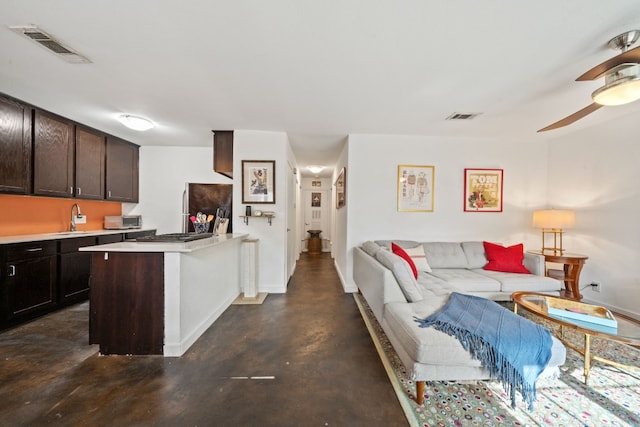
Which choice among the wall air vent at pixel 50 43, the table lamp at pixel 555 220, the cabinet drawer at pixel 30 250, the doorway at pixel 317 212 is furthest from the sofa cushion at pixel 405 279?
the doorway at pixel 317 212

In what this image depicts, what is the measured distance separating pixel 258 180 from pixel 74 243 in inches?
92.7

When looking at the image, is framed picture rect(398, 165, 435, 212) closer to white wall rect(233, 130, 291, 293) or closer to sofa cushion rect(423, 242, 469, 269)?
sofa cushion rect(423, 242, 469, 269)

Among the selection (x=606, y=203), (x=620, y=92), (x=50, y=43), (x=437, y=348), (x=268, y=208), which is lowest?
(x=437, y=348)

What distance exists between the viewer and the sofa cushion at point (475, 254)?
3334 mm

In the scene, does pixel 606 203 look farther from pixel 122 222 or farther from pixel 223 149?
pixel 122 222

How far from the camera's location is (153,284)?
1.98 meters

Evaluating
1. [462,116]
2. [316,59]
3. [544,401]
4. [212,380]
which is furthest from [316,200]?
[544,401]

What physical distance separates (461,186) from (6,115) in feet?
18.5

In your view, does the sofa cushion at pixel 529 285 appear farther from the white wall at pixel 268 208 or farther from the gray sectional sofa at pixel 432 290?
the white wall at pixel 268 208

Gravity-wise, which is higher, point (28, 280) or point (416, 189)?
point (416, 189)

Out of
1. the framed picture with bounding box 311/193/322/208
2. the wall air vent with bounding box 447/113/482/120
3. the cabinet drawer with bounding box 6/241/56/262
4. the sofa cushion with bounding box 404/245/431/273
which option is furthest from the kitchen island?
the framed picture with bounding box 311/193/322/208

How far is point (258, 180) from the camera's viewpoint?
3564 mm

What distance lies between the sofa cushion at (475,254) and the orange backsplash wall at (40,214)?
5637 millimetres

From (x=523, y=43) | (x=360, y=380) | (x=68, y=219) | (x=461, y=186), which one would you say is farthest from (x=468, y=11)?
(x=68, y=219)
